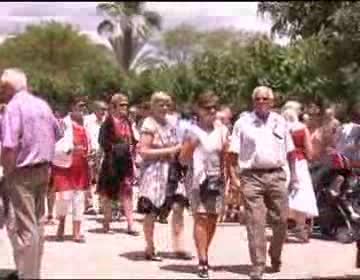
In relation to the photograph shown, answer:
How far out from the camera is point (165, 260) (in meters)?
11.4

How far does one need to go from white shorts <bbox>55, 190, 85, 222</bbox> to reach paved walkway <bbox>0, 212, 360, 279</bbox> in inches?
14.3

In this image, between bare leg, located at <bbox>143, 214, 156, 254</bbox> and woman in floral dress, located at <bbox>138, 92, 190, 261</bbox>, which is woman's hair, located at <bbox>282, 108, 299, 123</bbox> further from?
bare leg, located at <bbox>143, 214, 156, 254</bbox>

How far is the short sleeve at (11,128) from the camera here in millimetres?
9141

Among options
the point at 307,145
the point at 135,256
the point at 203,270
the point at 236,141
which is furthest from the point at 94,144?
the point at 203,270

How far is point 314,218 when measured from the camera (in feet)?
44.4

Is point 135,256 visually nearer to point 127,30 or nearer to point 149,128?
point 149,128

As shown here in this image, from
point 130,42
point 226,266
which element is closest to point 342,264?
point 226,266

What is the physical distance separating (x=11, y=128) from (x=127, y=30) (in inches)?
2363

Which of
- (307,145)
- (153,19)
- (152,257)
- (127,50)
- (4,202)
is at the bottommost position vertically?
(152,257)

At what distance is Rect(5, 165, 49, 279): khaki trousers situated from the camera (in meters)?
9.31

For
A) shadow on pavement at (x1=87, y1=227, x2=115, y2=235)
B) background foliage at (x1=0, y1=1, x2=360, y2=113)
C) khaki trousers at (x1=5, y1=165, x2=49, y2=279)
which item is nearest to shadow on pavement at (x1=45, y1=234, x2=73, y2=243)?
shadow on pavement at (x1=87, y1=227, x2=115, y2=235)

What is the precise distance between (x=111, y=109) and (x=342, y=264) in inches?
146

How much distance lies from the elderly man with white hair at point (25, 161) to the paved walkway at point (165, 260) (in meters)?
0.81

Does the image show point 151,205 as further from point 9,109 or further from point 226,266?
point 9,109
